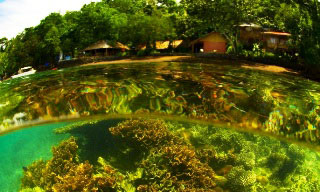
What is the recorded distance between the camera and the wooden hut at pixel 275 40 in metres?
37.9

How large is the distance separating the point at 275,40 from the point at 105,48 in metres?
29.4

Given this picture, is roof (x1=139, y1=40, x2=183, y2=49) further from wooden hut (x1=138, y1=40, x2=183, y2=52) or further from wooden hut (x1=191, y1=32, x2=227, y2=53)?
wooden hut (x1=191, y1=32, x2=227, y2=53)

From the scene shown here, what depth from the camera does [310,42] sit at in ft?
76.5

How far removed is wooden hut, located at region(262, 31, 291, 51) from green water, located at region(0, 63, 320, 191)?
123ft

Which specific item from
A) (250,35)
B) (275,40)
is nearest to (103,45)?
(250,35)

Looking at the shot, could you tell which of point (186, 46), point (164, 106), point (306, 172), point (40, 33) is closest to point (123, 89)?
point (164, 106)

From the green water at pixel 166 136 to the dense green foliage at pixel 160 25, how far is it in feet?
75.0

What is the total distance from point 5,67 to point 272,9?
52.8 metres

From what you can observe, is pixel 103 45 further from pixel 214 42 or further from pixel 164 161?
pixel 164 161

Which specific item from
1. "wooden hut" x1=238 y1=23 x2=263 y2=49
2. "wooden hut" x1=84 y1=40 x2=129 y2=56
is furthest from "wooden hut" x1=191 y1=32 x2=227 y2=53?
"wooden hut" x1=84 y1=40 x2=129 y2=56

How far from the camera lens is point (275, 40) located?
1534 inches

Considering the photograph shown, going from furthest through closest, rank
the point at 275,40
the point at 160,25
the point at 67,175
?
the point at 160,25 → the point at 275,40 → the point at 67,175

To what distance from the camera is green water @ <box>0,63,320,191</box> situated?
10.8 feet

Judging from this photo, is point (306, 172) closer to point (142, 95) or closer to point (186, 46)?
point (142, 95)
